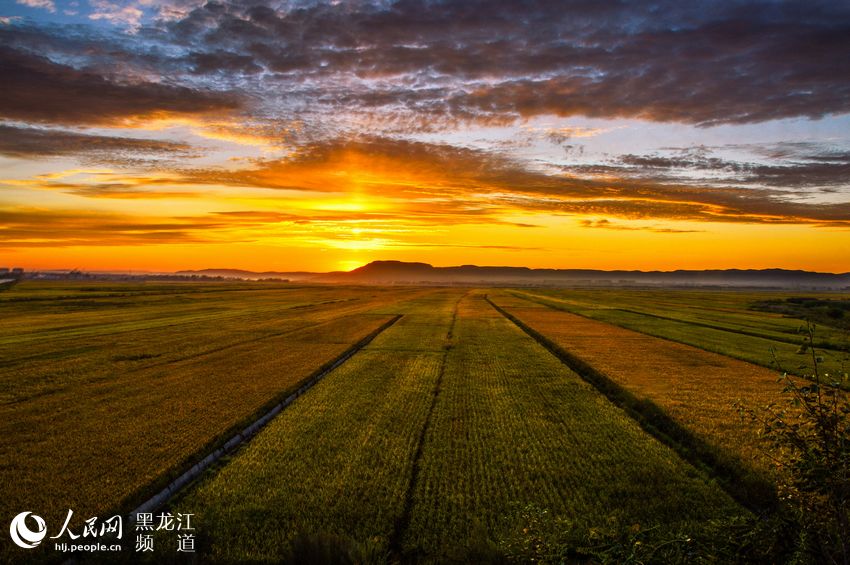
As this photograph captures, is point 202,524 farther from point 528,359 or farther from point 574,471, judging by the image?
point 528,359

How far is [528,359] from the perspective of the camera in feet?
91.5

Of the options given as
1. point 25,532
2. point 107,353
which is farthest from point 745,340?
point 107,353

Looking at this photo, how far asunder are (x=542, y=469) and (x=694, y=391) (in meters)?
12.0

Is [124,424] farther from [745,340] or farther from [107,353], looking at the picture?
[745,340]

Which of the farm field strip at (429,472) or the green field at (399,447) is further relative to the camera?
the farm field strip at (429,472)

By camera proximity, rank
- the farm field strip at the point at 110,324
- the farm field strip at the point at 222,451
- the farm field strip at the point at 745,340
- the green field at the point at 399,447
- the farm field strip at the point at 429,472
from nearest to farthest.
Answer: the green field at the point at 399,447
the farm field strip at the point at 429,472
the farm field strip at the point at 222,451
the farm field strip at the point at 745,340
the farm field strip at the point at 110,324

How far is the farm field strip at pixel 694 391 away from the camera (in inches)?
498

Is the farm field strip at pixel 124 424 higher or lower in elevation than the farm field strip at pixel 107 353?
lower

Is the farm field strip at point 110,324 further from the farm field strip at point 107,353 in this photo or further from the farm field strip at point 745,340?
the farm field strip at point 745,340

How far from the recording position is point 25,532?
9.30m

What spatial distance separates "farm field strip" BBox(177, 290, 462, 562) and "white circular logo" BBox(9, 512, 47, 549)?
2516 mm

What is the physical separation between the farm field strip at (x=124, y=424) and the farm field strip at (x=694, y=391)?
14.1 m

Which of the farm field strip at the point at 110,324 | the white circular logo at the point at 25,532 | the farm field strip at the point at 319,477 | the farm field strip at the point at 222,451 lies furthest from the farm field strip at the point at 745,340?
the farm field strip at the point at 110,324

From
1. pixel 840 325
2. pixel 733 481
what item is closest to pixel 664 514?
pixel 733 481
